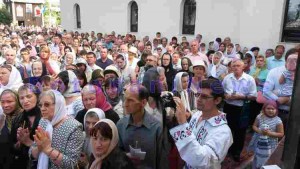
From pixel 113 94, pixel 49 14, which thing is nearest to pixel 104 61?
pixel 113 94

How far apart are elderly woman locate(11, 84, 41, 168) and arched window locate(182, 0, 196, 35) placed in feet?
39.1

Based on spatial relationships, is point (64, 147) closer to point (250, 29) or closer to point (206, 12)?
point (250, 29)

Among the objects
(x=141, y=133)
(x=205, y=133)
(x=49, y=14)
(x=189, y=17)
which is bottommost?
(x=141, y=133)

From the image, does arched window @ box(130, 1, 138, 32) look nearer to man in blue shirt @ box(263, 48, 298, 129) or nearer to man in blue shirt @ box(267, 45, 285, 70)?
man in blue shirt @ box(267, 45, 285, 70)

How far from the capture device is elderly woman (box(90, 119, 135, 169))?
7.96ft

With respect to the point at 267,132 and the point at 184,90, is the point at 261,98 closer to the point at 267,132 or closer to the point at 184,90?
the point at 267,132

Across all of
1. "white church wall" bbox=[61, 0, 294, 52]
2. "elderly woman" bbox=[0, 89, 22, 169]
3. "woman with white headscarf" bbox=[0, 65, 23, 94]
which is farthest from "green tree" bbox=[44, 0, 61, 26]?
"elderly woman" bbox=[0, 89, 22, 169]

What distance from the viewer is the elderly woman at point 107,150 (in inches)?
95.5

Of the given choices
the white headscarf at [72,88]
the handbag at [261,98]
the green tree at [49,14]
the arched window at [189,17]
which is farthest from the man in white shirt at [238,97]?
the green tree at [49,14]

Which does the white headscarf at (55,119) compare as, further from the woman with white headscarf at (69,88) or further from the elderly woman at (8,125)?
the woman with white headscarf at (69,88)

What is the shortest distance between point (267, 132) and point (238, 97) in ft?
3.22

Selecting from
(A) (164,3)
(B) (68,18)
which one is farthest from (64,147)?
(B) (68,18)

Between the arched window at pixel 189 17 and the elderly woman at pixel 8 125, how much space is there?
1194 centimetres

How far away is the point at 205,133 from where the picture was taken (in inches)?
91.0
